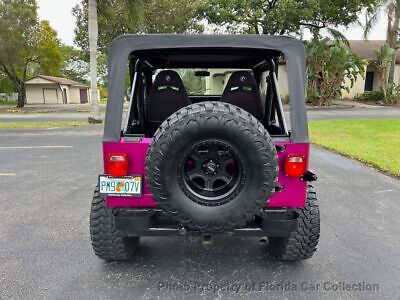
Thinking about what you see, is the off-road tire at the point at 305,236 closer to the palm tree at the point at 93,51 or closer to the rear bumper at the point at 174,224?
the rear bumper at the point at 174,224

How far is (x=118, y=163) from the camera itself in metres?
2.34

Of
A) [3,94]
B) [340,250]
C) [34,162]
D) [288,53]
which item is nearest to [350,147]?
[340,250]

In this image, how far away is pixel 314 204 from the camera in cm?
271

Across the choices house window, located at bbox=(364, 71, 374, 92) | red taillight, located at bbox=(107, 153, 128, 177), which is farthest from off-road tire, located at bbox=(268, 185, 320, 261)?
house window, located at bbox=(364, 71, 374, 92)

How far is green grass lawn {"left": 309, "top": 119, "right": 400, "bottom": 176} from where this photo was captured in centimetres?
658

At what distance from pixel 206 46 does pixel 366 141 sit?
316 inches

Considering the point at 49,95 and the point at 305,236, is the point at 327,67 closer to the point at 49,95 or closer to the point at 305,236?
the point at 305,236

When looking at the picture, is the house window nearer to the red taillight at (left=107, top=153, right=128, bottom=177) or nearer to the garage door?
the red taillight at (left=107, top=153, right=128, bottom=177)

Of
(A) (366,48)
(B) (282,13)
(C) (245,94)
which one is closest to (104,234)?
(C) (245,94)

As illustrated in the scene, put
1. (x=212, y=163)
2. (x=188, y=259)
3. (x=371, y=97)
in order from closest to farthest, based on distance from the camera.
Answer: (x=212, y=163) < (x=188, y=259) < (x=371, y=97)

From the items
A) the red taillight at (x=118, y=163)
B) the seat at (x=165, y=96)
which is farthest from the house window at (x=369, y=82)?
the red taillight at (x=118, y=163)

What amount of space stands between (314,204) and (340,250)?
0.78m

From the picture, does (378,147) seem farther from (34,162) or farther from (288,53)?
(34,162)

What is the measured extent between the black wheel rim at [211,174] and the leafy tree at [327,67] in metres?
20.4
